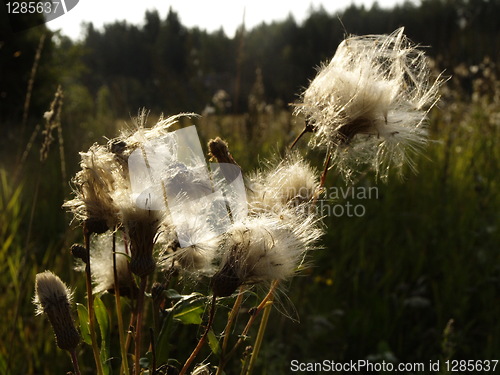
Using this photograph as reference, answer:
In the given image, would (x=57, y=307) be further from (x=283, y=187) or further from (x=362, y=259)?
(x=362, y=259)

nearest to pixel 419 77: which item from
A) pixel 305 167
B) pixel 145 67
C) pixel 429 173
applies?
pixel 305 167

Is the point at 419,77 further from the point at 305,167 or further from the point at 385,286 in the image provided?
the point at 385,286

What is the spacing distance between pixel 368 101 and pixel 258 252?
39 centimetres

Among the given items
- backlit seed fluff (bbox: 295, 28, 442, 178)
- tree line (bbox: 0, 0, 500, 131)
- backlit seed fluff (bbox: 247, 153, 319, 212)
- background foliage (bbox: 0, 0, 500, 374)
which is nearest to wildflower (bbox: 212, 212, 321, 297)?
backlit seed fluff (bbox: 247, 153, 319, 212)

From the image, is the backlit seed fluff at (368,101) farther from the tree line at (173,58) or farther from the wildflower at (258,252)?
the tree line at (173,58)

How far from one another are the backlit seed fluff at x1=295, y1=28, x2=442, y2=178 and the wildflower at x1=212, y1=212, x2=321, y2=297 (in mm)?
Result: 242

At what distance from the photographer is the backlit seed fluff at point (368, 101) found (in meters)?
1.01

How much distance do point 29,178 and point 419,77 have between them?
10.8ft

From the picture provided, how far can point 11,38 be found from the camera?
6.57 meters

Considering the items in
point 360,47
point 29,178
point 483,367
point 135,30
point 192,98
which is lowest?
point 483,367

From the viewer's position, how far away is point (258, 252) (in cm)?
82

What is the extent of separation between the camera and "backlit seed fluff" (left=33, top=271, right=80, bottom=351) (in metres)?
0.86

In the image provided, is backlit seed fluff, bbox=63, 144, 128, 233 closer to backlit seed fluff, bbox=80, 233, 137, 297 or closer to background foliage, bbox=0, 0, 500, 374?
backlit seed fluff, bbox=80, 233, 137, 297

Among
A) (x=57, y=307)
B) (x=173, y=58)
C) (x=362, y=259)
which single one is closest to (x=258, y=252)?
(x=57, y=307)
